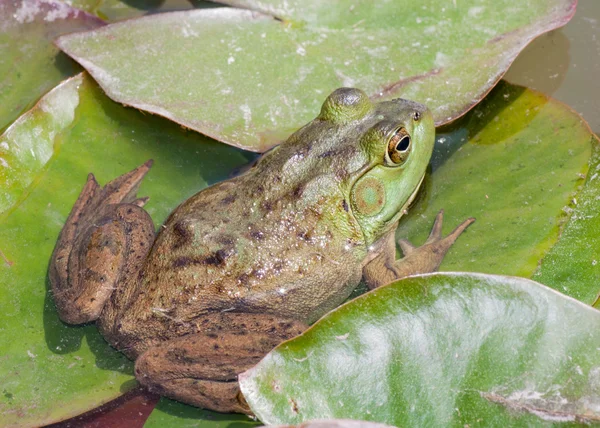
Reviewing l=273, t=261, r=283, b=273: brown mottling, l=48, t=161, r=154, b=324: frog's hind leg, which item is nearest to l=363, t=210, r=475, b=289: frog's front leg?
l=273, t=261, r=283, b=273: brown mottling

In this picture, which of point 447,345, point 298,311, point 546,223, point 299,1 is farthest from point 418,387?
point 299,1

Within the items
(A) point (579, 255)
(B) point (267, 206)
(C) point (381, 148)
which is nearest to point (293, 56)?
(C) point (381, 148)

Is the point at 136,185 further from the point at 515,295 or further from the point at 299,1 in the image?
the point at 515,295

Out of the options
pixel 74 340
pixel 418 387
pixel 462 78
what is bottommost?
pixel 74 340

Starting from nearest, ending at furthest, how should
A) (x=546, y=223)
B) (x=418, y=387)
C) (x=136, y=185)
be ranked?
(x=418, y=387)
(x=546, y=223)
(x=136, y=185)

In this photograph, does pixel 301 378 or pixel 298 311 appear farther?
pixel 298 311

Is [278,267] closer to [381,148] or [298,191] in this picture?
[298,191]
